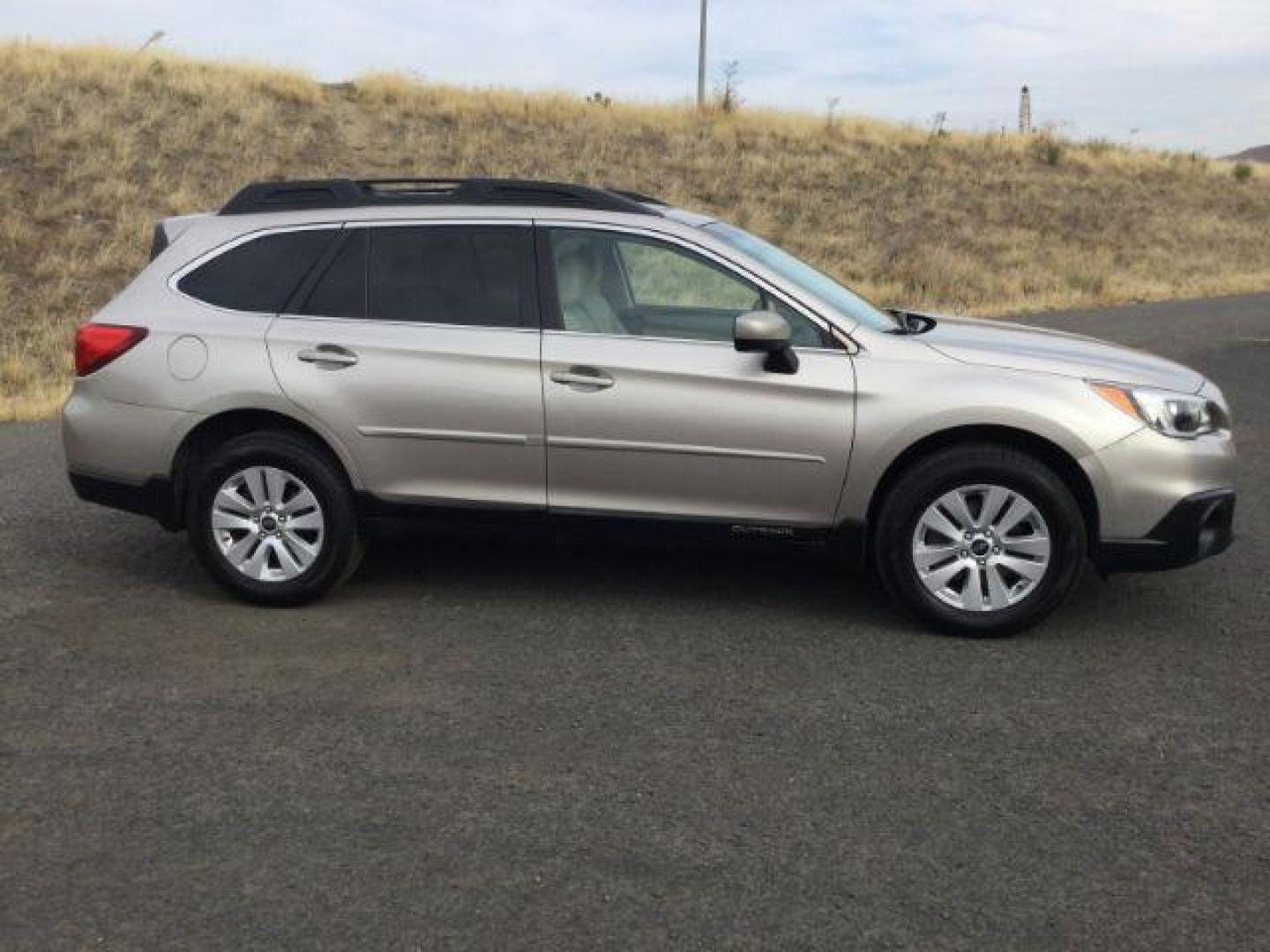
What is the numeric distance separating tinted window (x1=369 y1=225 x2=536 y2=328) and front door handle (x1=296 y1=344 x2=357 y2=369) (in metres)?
0.21

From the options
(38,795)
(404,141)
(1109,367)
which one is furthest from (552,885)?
(404,141)

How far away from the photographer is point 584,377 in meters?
5.26

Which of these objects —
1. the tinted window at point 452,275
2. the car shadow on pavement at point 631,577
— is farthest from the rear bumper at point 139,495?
the tinted window at point 452,275

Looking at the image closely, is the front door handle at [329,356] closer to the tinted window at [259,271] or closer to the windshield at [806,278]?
the tinted window at [259,271]

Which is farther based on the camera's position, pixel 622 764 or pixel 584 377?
pixel 584 377

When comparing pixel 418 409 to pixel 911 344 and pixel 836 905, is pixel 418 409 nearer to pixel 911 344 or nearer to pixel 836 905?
pixel 911 344

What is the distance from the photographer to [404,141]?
29141 millimetres

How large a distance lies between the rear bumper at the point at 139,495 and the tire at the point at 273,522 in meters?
0.15

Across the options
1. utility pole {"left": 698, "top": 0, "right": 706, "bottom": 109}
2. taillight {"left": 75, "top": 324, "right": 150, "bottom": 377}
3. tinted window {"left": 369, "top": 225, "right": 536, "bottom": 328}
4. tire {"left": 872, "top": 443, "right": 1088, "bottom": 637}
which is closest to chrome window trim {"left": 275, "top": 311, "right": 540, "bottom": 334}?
tinted window {"left": 369, "top": 225, "right": 536, "bottom": 328}

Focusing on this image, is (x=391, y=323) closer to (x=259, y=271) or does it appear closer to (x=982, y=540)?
(x=259, y=271)

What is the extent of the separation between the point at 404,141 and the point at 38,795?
2686 cm

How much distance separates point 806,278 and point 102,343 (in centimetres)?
299

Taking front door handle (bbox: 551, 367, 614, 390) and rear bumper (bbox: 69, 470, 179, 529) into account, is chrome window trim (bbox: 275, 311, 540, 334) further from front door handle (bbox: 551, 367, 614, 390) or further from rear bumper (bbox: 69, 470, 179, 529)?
rear bumper (bbox: 69, 470, 179, 529)

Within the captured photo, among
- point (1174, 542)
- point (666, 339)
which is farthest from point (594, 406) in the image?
point (1174, 542)
